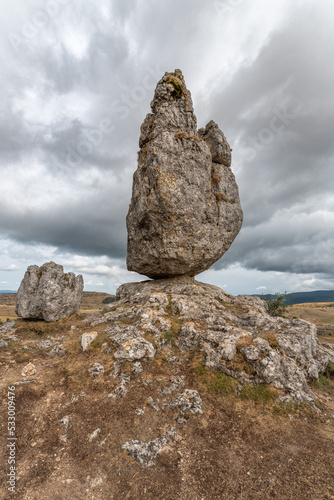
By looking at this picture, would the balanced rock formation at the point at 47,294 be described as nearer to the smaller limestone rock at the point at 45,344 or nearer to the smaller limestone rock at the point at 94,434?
the smaller limestone rock at the point at 45,344

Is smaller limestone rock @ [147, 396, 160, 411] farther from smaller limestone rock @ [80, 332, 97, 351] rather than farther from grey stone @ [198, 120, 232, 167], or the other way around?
grey stone @ [198, 120, 232, 167]

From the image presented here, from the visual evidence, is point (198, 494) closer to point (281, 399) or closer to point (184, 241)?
point (281, 399)

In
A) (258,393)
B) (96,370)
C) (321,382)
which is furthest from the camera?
(321,382)

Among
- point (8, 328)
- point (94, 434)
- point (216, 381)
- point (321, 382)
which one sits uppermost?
Answer: point (8, 328)

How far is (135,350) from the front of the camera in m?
12.6

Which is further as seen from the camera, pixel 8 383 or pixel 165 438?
pixel 8 383

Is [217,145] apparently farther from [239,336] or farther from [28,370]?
[28,370]

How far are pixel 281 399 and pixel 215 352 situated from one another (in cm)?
365

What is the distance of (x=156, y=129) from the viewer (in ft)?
70.7

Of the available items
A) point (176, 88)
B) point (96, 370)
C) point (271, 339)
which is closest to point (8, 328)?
point (96, 370)

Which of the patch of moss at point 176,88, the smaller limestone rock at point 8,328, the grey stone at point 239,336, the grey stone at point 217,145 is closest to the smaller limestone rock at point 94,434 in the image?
the grey stone at point 239,336

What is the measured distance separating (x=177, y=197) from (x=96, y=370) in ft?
47.2

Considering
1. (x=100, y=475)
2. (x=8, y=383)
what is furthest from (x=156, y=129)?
(x=100, y=475)

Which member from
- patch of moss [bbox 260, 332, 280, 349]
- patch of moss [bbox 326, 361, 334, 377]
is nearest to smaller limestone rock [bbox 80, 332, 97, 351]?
patch of moss [bbox 260, 332, 280, 349]
